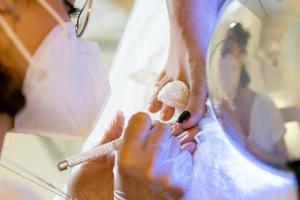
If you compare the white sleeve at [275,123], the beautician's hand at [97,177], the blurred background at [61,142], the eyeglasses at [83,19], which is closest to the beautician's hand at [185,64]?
the beautician's hand at [97,177]

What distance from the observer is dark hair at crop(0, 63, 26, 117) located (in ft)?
2.50

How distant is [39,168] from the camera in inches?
71.8

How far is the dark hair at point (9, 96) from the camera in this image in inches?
30.0

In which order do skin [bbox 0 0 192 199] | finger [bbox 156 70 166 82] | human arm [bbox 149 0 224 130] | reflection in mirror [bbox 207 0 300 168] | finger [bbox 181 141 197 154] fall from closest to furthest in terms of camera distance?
reflection in mirror [bbox 207 0 300 168], skin [bbox 0 0 192 199], finger [bbox 181 141 197 154], human arm [bbox 149 0 224 130], finger [bbox 156 70 166 82]

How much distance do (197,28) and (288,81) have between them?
0.54 meters

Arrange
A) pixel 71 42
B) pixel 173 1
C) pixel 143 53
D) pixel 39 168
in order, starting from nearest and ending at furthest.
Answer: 1. pixel 71 42
2. pixel 173 1
3. pixel 143 53
4. pixel 39 168

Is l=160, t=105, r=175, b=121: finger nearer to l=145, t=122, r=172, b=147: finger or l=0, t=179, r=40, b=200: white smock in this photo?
l=145, t=122, r=172, b=147: finger

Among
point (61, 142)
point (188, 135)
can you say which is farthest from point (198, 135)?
point (61, 142)

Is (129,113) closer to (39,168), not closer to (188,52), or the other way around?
(188,52)

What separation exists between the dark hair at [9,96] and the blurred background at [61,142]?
2.71 feet

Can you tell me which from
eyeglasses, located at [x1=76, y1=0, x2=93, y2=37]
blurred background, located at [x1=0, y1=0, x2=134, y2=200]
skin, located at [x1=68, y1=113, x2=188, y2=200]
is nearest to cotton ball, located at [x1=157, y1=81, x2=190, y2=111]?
skin, located at [x1=68, y1=113, x2=188, y2=200]

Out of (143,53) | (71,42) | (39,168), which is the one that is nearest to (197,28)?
(143,53)

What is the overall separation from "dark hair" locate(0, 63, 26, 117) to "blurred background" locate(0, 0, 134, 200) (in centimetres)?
83

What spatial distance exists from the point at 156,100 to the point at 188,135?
18 cm
